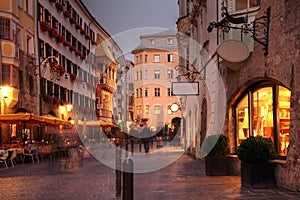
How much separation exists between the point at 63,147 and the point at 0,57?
5994mm

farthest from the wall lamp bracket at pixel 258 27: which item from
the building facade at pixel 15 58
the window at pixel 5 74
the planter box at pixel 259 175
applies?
the window at pixel 5 74

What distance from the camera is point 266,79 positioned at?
11727 millimetres

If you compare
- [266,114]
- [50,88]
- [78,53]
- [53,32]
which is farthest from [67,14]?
[266,114]

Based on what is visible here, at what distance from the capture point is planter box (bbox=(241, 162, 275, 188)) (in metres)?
10.2

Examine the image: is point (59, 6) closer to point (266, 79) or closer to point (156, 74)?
point (266, 79)

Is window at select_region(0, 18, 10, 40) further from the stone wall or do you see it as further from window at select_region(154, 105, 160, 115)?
window at select_region(154, 105, 160, 115)

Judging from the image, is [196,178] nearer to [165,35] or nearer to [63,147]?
[63,147]

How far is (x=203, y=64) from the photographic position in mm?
19859

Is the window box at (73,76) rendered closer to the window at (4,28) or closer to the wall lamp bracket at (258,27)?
the window at (4,28)

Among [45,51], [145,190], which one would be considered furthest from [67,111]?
[145,190]

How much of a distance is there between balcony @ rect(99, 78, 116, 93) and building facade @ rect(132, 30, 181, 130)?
937 centimetres

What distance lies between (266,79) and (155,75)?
7009cm

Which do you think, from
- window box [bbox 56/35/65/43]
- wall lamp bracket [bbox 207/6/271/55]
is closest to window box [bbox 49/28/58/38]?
window box [bbox 56/35/65/43]

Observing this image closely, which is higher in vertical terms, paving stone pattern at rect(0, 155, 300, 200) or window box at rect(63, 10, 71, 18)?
window box at rect(63, 10, 71, 18)
